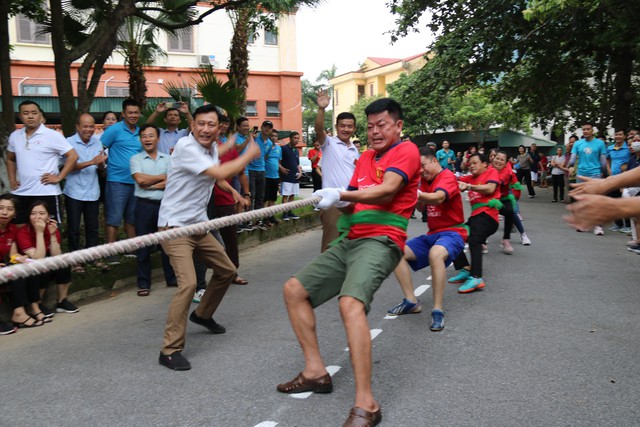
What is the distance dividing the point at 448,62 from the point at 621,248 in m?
7.91

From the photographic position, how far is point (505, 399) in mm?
3779

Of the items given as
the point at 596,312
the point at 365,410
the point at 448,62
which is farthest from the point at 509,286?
the point at 448,62

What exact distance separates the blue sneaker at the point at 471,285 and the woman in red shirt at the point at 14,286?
14.6 feet

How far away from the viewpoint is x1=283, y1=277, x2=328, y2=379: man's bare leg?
3.91 metres

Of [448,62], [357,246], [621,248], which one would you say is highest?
[448,62]

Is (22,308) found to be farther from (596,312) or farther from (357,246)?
(596,312)

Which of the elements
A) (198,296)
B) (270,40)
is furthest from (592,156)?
(270,40)

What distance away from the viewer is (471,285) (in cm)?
678

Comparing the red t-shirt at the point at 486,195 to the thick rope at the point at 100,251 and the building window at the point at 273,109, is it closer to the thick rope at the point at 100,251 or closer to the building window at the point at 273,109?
the thick rope at the point at 100,251

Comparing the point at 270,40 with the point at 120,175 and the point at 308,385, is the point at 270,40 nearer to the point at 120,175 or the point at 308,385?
the point at 120,175

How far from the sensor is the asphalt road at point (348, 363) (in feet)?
12.0

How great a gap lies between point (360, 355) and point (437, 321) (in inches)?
80.5

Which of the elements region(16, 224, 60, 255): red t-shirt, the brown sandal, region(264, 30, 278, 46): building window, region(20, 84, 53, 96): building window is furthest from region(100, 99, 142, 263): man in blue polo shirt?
region(264, 30, 278, 46): building window

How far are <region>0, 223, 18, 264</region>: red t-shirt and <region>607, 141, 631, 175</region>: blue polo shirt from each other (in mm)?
10563
